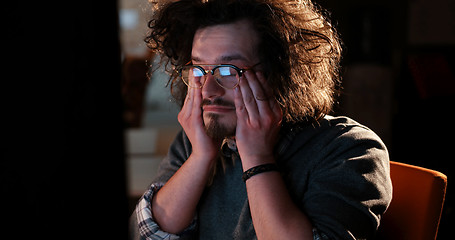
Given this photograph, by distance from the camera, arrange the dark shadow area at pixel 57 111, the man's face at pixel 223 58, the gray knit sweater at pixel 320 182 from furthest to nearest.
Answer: the man's face at pixel 223 58
the gray knit sweater at pixel 320 182
the dark shadow area at pixel 57 111

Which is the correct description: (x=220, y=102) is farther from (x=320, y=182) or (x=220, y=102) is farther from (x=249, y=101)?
(x=320, y=182)

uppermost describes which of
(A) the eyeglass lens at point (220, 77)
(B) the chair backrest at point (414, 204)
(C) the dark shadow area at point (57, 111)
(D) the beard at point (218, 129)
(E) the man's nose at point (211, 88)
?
(C) the dark shadow area at point (57, 111)

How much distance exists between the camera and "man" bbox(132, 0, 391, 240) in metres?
1.05

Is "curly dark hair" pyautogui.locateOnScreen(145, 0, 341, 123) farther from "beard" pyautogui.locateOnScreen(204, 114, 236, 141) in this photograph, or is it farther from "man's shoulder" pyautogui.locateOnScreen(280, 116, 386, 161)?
"beard" pyautogui.locateOnScreen(204, 114, 236, 141)

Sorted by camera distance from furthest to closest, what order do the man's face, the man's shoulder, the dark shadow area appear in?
the man's face → the man's shoulder → the dark shadow area

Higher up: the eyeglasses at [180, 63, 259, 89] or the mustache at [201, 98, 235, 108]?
the eyeglasses at [180, 63, 259, 89]

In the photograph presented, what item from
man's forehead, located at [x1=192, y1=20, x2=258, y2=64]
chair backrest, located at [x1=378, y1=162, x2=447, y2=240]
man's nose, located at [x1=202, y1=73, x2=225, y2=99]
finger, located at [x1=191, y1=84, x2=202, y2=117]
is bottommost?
chair backrest, located at [x1=378, y1=162, x2=447, y2=240]

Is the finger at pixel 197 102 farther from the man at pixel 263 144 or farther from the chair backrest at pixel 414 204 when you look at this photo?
the chair backrest at pixel 414 204

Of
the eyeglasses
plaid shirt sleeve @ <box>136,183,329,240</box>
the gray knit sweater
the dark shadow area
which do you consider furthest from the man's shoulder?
the dark shadow area

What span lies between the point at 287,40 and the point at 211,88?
273 millimetres

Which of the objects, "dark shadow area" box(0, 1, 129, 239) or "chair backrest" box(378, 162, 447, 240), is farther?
"chair backrest" box(378, 162, 447, 240)

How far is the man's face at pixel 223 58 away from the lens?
4.15 ft

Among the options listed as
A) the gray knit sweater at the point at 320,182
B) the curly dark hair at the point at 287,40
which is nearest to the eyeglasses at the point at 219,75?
the curly dark hair at the point at 287,40

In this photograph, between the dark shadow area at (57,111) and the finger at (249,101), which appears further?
the finger at (249,101)
